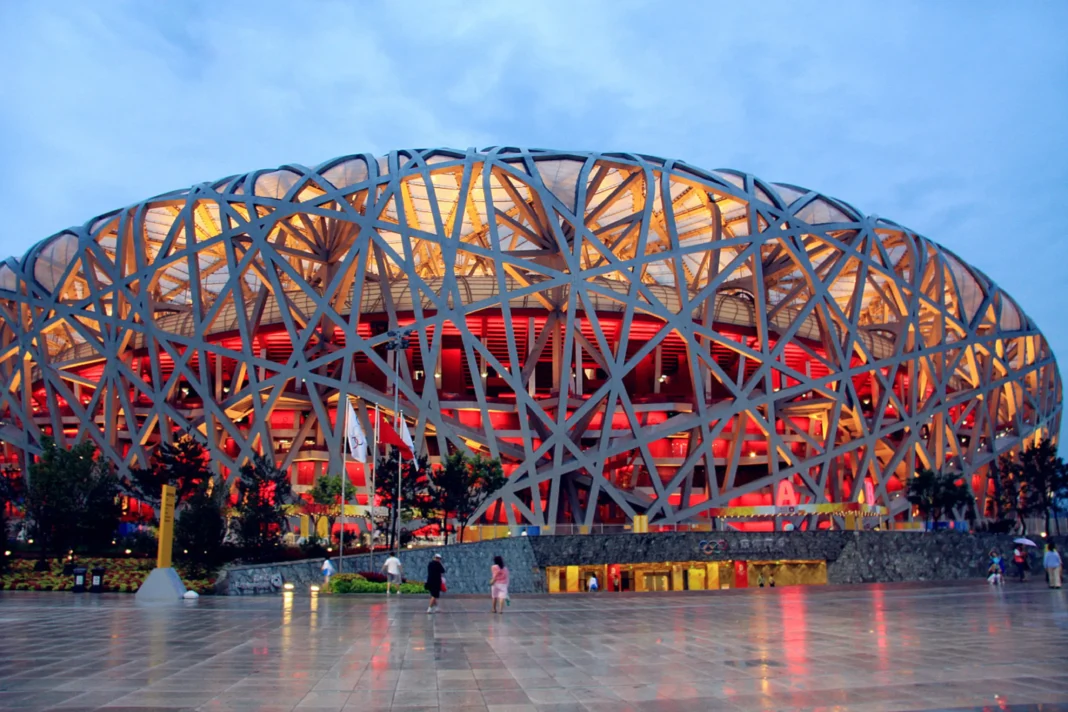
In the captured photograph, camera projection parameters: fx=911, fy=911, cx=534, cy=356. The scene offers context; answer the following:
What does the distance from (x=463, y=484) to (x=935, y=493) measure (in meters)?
24.2

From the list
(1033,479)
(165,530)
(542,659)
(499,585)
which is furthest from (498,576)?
(1033,479)

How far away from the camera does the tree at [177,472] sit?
38531 millimetres

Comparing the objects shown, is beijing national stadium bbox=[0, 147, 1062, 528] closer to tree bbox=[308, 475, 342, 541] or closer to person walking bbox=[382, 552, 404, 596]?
tree bbox=[308, 475, 342, 541]

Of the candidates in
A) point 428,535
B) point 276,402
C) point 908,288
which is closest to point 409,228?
point 276,402

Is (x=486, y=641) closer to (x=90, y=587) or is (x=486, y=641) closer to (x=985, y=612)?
(x=985, y=612)

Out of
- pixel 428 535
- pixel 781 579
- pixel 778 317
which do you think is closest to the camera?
pixel 781 579

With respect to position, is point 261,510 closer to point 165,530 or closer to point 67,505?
point 67,505

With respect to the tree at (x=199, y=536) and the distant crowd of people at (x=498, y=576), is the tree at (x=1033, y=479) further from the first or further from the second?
the tree at (x=199, y=536)

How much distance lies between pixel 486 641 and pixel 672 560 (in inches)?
900

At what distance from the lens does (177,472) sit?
38.3 m

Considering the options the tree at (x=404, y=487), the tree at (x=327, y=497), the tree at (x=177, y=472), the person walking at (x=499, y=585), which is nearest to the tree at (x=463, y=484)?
the tree at (x=404, y=487)

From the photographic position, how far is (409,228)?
143 ft

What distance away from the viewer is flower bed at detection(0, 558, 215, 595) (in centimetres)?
2864

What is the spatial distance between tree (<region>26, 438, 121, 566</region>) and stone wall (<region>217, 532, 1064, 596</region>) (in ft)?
32.8
